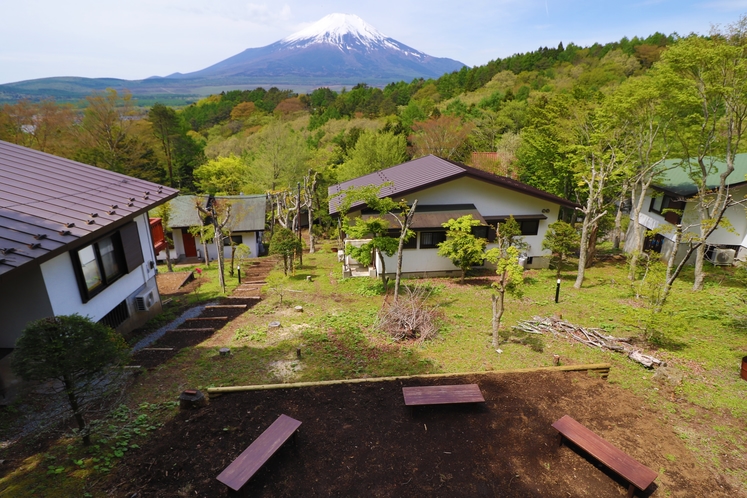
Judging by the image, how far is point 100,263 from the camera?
9.95 metres

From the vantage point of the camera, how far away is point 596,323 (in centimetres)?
1196

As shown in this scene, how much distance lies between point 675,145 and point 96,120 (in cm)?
4685

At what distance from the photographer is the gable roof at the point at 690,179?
1766 centimetres

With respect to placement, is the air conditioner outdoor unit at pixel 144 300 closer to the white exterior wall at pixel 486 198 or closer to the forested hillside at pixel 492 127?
the white exterior wall at pixel 486 198

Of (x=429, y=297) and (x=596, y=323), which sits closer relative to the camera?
(x=596, y=323)

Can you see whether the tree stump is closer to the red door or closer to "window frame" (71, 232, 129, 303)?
"window frame" (71, 232, 129, 303)

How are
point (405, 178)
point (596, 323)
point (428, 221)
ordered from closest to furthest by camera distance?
1. point (596, 323)
2. point (428, 221)
3. point (405, 178)

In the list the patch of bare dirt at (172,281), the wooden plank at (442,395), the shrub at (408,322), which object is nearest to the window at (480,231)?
the shrub at (408,322)

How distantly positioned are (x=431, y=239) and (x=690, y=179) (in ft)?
51.5

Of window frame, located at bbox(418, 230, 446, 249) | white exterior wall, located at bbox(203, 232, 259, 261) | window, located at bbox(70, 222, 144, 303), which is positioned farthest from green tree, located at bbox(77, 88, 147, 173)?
window frame, located at bbox(418, 230, 446, 249)

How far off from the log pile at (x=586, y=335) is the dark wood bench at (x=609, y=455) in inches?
171

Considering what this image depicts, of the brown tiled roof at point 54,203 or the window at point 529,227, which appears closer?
the brown tiled roof at point 54,203

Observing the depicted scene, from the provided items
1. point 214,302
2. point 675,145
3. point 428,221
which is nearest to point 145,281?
point 214,302

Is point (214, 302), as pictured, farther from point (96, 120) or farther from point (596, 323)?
point (96, 120)
